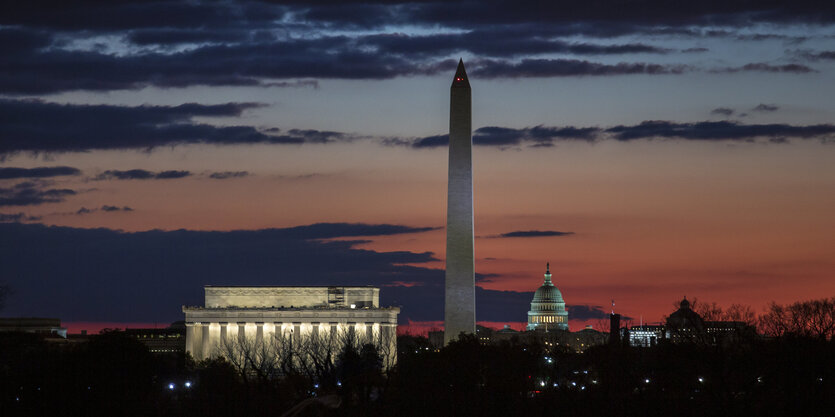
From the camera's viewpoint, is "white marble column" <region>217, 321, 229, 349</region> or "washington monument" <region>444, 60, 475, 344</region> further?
"white marble column" <region>217, 321, 229, 349</region>

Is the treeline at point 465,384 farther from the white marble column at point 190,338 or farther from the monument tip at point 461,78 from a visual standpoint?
the white marble column at point 190,338

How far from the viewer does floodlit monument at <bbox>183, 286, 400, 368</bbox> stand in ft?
544

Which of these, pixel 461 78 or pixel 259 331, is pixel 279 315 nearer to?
pixel 259 331

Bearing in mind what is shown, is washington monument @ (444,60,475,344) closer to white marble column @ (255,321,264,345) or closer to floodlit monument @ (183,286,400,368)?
floodlit monument @ (183,286,400,368)

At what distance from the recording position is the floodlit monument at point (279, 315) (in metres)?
166

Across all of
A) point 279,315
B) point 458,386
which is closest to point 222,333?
point 279,315

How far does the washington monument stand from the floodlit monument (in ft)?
148

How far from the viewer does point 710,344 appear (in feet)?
286

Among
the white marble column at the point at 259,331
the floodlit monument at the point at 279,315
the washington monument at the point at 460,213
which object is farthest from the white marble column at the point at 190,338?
the washington monument at the point at 460,213

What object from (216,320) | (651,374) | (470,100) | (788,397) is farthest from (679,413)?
(216,320)

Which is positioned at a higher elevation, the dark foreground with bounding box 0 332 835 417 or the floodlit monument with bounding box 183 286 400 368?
the floodlit monument with bounding box 183 286 400 368

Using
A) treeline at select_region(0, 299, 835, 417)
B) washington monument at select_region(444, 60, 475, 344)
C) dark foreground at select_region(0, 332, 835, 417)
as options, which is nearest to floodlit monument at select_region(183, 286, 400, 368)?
washington monument at select_region(444, 60, 475, 344)

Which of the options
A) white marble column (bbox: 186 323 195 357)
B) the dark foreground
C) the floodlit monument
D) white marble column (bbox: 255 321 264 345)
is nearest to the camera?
the dark foreground

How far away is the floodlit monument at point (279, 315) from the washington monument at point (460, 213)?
148 feet
